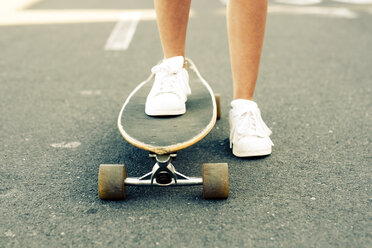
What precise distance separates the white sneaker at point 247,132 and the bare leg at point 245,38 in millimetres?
81

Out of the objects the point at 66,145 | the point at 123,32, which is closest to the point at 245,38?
the point at 66,145

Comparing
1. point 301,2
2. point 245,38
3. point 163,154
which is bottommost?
point 301,2

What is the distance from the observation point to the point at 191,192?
6.07ft

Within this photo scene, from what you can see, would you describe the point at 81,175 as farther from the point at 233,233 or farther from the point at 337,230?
the point at 337,230

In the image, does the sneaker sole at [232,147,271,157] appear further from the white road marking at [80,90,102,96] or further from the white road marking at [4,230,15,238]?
the white road marking at [80,90,102,96]

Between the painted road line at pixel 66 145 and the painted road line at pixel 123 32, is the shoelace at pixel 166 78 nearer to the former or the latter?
the painted road line at pixel 66 145

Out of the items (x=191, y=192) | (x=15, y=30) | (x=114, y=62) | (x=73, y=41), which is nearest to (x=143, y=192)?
(x=191, y=192)

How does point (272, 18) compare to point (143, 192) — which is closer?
point (143, 192)

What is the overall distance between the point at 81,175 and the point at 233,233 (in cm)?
75

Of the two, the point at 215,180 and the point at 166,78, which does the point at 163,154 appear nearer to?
Answer: the point at 215,180

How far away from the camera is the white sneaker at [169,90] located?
1.96 m

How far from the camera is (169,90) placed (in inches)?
79.4

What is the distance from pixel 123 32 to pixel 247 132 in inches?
113

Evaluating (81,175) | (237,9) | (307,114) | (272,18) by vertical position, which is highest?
(237,9)
